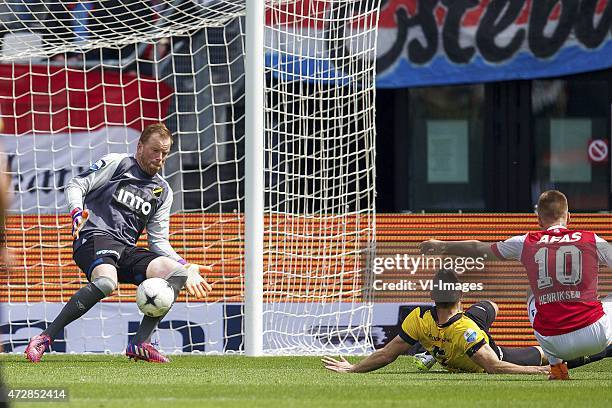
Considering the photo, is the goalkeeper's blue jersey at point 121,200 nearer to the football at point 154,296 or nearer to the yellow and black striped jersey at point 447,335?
the football at point 154,296

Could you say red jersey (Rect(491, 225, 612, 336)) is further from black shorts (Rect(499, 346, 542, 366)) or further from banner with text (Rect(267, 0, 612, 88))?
banner with text (Rect(267, 0, 612, 88))

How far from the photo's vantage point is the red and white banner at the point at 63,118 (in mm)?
12422

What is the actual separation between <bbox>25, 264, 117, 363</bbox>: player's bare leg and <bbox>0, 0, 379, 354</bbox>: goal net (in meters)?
1.38

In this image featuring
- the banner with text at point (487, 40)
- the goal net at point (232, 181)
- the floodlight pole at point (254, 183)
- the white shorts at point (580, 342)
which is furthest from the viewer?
the banner with text at point (487, 40)

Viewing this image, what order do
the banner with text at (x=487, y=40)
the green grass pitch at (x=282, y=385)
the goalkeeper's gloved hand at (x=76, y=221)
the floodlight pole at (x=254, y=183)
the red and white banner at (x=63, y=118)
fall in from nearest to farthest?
the green grass pitch at (x=282, y=385)
the goalkeeper's gloved hand at (x=76, y=221)
the floodlight pole at (x=254, y=183)
the red and white banner at (x=63, y=118)
the banner with text at (x=487, y=40)

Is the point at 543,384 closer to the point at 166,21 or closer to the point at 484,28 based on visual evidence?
the point at 166,21

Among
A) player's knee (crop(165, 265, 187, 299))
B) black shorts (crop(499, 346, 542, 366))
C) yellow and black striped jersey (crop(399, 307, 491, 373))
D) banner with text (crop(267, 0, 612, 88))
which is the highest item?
banner with text (crop(267, 0, 612, 88))

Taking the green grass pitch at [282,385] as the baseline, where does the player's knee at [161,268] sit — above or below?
above

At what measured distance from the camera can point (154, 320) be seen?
30.4 ft

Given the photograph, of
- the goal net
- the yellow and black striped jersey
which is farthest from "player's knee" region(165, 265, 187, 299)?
the yellow and black striped jersey

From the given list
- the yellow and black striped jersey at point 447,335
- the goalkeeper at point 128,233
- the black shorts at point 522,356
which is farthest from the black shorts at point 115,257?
the black shorts at point 522,356

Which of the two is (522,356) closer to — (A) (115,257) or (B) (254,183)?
(B) (254,183)

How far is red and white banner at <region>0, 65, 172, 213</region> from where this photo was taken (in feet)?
40.8

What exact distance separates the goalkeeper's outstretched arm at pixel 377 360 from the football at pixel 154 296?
1.27 meters
